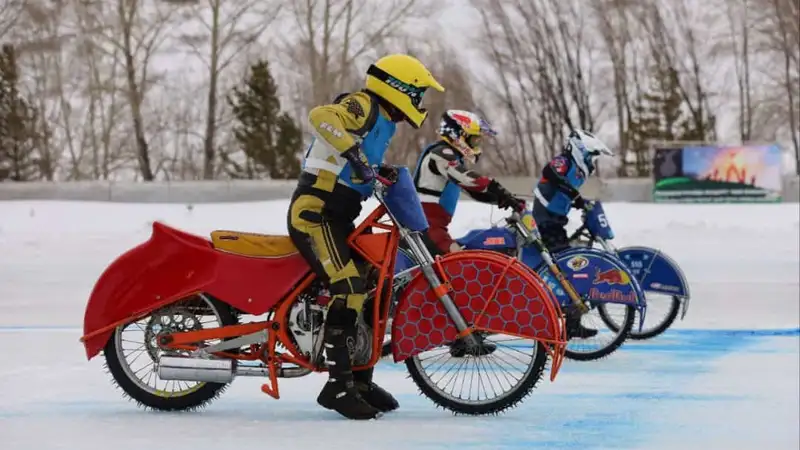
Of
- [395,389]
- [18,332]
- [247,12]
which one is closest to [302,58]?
[247,12]

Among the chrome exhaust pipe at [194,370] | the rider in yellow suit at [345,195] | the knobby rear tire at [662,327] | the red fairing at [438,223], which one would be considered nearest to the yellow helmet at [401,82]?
the rider in yellow suit at [345,195]

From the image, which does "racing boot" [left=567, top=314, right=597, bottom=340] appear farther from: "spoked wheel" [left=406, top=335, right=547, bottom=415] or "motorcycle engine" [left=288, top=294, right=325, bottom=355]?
"motorcycle engine" [left=288, top=294, right=325, bottom=355]

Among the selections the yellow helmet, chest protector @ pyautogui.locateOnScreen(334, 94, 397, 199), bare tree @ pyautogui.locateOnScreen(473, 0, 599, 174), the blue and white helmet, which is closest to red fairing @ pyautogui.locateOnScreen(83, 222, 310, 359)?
chest protector @ pyautogui.locateOnScreen(334, 94, 397, 199)

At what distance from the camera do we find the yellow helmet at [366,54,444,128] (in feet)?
15.3

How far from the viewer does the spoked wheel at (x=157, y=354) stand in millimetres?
4832

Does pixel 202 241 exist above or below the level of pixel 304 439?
above

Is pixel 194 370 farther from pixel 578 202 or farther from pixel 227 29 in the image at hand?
pixel 227 29

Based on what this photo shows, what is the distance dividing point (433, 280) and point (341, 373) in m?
0.57

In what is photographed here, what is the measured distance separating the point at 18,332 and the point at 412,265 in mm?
3511

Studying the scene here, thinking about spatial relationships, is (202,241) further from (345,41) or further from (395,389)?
(345,41)

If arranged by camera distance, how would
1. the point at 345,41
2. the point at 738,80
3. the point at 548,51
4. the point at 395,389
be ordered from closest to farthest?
the point at 395,389 → the point at 345,41 → the point at 548,51 → the point at 738,80

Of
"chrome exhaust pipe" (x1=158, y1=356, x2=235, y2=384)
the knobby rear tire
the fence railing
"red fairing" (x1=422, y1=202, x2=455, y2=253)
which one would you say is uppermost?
the fence railing

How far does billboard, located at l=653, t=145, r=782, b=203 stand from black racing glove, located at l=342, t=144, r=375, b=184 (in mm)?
21956

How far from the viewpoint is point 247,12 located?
20.7 m
